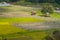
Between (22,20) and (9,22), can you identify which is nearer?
(9,22)

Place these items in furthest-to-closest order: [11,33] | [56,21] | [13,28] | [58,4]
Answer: [58,4] → [56,21] → [13,28] → [11,33]

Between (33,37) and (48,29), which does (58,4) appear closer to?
(48,29)

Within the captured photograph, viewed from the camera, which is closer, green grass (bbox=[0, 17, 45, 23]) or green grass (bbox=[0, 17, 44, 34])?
green grass (bbox=[0, 17, 44, 34])

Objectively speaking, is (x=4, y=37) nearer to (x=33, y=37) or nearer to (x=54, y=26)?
(x=33, y=37)

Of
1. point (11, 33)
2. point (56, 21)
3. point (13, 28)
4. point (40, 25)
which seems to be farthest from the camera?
point (56, 21)

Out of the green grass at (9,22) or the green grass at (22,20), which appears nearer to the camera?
the green grass at (9,22)

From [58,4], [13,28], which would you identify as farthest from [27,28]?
[58,4]

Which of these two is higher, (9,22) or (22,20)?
(9,22)

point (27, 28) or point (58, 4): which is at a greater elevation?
point (27, 28)

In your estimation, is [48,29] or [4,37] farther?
[48,29]
